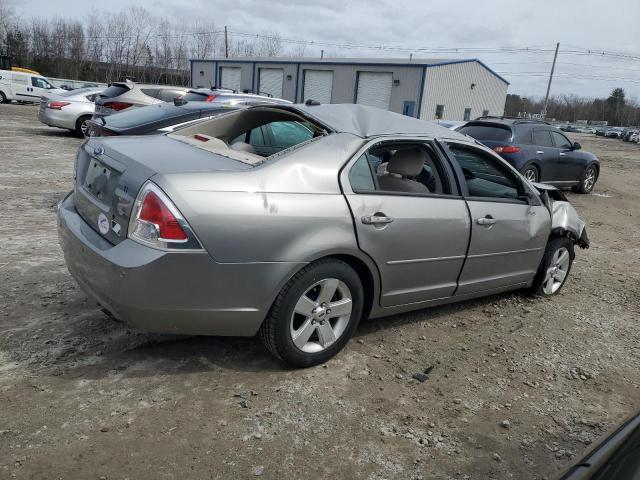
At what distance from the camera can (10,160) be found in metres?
10.4

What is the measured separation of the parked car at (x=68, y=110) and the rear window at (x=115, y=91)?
3.29 metres

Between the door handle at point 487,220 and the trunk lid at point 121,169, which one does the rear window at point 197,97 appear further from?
the door handle at point 487,220

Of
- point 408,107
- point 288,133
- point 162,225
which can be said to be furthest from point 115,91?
point 408,107

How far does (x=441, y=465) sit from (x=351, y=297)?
115 centimetres

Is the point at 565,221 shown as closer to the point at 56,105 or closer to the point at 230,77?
the point at 56,105

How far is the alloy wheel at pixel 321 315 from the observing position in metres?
3.24

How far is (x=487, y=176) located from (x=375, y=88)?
99.7 ft

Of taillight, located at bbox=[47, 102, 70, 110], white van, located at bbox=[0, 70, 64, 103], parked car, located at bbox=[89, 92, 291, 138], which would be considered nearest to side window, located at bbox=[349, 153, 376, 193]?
parked car, located at bbox=[89, 92, 291, 138]

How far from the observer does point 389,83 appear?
33.0m

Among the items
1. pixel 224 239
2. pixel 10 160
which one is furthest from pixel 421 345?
pixel 10 160

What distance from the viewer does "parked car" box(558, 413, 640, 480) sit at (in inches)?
60.7

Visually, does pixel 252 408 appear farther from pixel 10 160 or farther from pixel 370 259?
pixel 10 160

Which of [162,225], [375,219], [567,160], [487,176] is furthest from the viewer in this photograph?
[567,160]

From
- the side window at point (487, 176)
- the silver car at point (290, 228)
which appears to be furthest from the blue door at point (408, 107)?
the silver car at point (290, 228)
